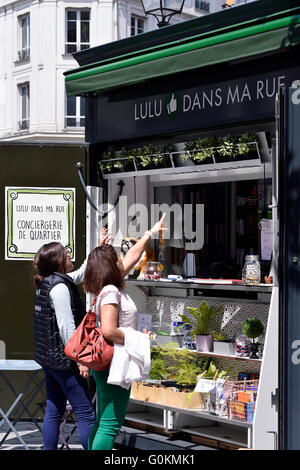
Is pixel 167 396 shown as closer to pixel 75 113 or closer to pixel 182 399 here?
pixel 182 399

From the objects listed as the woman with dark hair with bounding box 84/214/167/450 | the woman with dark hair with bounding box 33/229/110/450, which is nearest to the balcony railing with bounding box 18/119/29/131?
the woman with dark hair with bounding box 33/229/110/450

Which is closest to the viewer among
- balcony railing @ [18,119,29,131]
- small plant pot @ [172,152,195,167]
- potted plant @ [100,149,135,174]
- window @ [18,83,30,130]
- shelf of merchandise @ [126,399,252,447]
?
shelf of merchandise @ [126,399,252,447]

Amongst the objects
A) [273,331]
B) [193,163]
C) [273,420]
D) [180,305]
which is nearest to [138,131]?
[193,163]

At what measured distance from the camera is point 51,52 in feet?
112

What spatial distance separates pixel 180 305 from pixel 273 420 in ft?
6.04

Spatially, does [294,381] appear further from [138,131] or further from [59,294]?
[138,131]

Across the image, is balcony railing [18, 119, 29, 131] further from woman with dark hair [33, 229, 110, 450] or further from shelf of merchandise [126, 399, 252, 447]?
woman with dark hair [33, 229, 110, 450]

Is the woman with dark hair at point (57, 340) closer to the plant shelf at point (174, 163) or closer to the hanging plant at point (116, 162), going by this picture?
the plant shelf at point (174, 163)

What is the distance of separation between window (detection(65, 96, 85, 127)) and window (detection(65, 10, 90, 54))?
7.59ft

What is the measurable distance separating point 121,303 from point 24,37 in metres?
32.5

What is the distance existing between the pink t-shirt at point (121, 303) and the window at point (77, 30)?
100ft

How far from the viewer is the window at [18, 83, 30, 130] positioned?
35.1m

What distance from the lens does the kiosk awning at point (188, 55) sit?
559 cm

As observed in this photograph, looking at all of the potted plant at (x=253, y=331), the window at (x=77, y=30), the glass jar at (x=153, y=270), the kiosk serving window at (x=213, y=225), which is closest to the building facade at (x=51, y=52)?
the window at (x=77, y=30)
